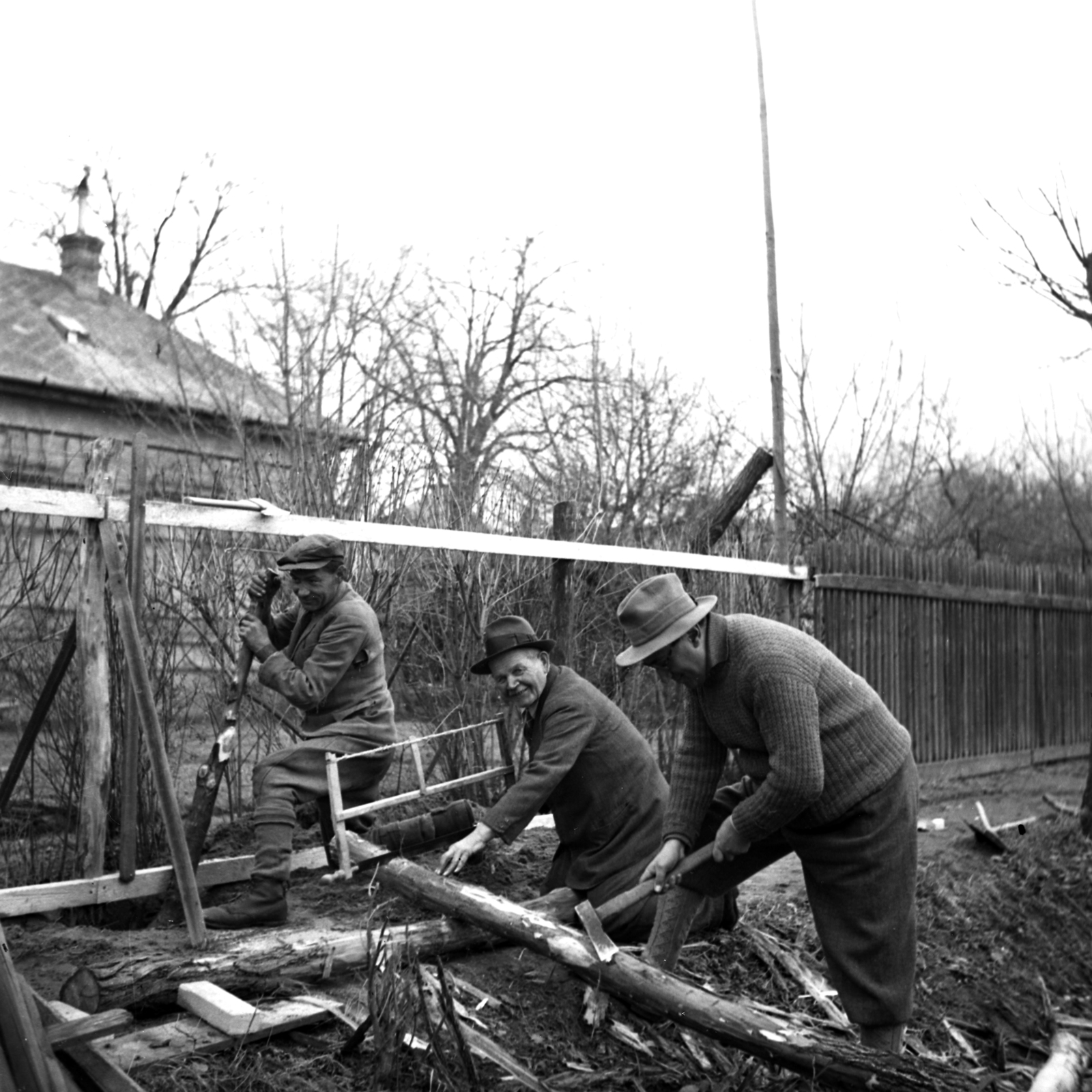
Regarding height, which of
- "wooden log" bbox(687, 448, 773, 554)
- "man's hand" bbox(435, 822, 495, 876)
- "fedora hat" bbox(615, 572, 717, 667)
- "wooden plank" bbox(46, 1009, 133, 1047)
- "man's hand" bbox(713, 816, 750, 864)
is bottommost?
"wooden plank" bbox(46, 1009, 133, 1047)

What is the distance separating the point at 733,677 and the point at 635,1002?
1.24m

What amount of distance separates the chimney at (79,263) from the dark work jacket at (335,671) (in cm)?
1765

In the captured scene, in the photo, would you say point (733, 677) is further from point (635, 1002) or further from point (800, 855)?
point (635, 1002)

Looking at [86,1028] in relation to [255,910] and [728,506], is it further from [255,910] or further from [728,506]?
[728,506]

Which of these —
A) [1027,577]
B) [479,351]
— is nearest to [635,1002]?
[1027,577]

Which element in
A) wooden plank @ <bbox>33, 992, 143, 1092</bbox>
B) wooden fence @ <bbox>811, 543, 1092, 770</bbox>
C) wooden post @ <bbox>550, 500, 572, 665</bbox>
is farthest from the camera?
wooden fence @ <bbox>811, 543, 1092, 770</bbox>

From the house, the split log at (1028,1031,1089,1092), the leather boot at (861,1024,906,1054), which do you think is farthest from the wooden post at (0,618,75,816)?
the house

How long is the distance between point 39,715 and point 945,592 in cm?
801

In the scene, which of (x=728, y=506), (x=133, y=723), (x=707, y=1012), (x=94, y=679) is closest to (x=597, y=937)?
(x=707, y=1012)

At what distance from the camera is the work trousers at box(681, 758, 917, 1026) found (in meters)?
4.04

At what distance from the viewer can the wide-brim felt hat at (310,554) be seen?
555cm

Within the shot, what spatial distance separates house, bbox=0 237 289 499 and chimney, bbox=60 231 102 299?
2cm

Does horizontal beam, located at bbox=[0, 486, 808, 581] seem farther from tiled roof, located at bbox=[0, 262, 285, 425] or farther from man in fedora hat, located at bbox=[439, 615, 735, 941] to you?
tiled roof, located at bbox=[0, 262, 285, 425]

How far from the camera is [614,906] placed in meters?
4.66
